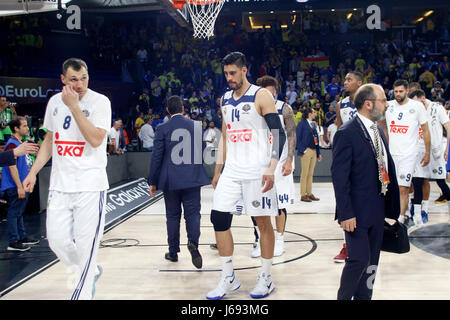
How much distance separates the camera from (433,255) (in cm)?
527

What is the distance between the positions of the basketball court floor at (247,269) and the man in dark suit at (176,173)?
1.31 ft

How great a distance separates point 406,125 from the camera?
6207 mm

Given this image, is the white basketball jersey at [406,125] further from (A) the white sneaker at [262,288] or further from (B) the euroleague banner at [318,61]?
(B) the euroleague banner at [318,61]

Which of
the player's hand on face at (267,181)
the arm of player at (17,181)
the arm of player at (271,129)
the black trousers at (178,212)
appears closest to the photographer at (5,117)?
the arm of player at (17,181)

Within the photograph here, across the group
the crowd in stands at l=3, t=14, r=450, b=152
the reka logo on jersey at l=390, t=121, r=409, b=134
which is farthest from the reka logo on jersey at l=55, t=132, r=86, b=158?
the crowd in stands at l=3, t=14, r=450, b=152

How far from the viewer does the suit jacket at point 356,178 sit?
10.2 feet

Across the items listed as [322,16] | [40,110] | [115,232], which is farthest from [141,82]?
[115,232]

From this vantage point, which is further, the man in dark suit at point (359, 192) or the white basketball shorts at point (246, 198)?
the white basketball shorts at point (246, 198)

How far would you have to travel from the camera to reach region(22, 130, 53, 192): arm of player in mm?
3547

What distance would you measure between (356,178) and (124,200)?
6.76 metres

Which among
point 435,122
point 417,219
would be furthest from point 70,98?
point 435,122

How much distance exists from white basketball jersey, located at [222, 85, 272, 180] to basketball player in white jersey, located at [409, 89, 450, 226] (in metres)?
3.59

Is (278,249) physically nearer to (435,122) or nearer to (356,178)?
(356,178)

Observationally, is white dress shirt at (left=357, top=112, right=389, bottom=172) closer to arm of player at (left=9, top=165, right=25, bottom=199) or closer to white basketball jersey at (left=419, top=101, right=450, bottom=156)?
white basketball jersey at (left=419, top=101, right=450, bottom=156)
